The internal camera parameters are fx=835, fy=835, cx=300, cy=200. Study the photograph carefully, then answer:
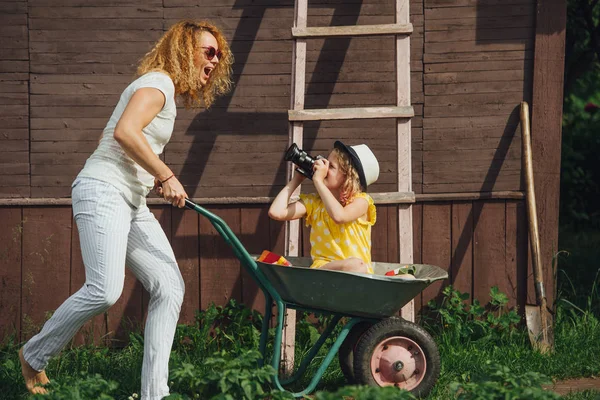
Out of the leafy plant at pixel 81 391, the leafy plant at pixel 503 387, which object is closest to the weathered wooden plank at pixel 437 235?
the leafy plant at pixel 503 387

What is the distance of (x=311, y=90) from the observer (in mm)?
5066

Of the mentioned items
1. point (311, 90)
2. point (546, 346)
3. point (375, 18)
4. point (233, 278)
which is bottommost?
point (546, 346)

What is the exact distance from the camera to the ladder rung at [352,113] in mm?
4617

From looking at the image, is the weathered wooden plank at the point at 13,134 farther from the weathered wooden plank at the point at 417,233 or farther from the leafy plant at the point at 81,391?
the weathered wooden plank at the point at 417,233

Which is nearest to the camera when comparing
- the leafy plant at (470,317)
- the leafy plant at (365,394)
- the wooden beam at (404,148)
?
the leafy plant at (365,394)

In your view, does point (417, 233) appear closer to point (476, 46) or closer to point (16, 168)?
point (476, 46)

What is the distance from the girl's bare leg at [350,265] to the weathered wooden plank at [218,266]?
126 centimetres

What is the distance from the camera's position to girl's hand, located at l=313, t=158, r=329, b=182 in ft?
13.2

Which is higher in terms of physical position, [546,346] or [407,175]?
[407,175]

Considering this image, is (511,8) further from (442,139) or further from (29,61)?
(29,61)

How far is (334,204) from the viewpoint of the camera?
3.97 m

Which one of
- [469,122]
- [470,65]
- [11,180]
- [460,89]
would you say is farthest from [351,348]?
[11,180]

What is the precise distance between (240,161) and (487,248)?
162cm

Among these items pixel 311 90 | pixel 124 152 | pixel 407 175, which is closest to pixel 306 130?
pixel 311 90
